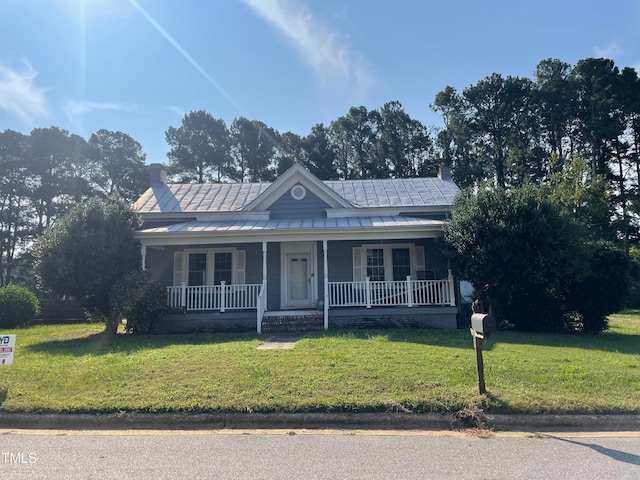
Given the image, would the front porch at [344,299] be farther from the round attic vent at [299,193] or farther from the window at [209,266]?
the round attic vent at [299,193]

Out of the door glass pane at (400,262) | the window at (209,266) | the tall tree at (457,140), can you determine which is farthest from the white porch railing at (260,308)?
the tall tree at (457,140)

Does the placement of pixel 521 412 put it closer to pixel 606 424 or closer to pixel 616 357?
pixel 606 424

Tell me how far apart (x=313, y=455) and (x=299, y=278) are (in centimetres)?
1096

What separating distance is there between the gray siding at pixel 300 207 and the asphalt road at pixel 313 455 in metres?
11.4

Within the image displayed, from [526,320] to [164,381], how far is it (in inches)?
406

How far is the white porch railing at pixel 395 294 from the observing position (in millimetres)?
12797

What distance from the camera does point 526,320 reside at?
40.3 ft

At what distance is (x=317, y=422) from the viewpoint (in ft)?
16.5

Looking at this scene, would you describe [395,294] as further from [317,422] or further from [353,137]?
[353,137]

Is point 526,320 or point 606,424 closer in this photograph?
point 606,424

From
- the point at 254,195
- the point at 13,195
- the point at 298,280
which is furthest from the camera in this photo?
the point at 13,195

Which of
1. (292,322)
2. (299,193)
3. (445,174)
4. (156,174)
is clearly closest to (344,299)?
(292,322)

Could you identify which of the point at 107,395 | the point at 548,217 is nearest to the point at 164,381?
the point at 107,395

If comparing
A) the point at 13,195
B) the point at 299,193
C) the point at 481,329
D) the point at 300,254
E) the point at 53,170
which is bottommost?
the point at 481,329
